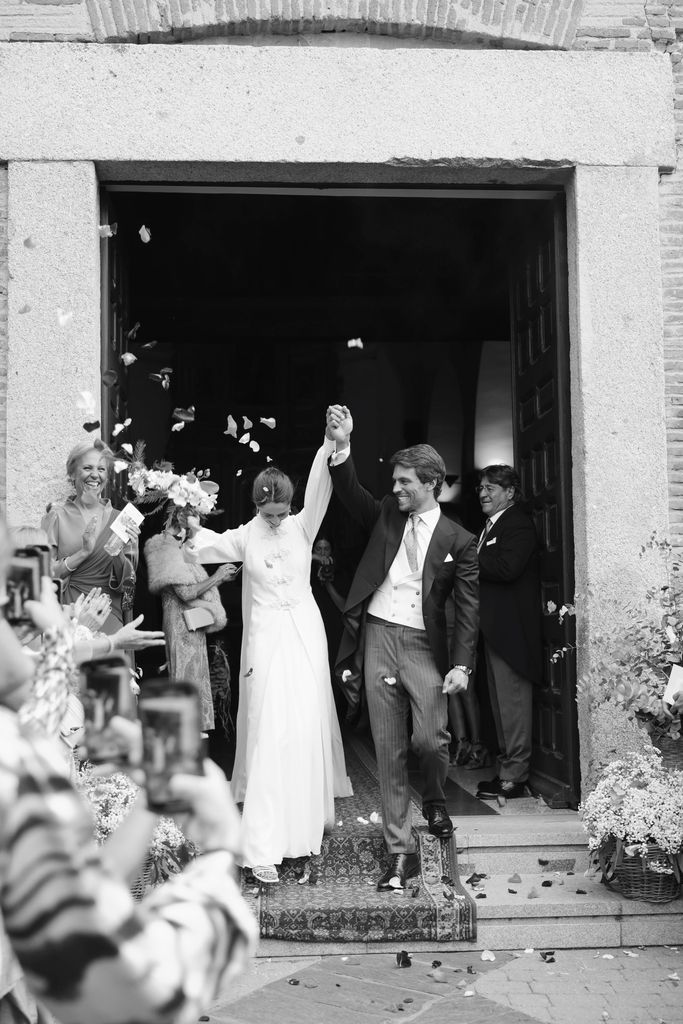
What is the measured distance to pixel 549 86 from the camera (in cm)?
645

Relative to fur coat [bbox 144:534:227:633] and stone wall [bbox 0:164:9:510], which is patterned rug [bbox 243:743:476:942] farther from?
stone wall [bbox 0:164:9:510]

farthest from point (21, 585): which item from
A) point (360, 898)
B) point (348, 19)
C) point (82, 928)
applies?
point (348, 19)

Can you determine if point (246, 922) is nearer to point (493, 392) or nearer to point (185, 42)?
point (185, 42)

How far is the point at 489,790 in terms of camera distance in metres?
7.03

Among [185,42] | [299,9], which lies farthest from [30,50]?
[299,9]

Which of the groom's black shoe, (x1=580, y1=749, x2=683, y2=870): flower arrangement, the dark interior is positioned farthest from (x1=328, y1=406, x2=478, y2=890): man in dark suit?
the dark interior

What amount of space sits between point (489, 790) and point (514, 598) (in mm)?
1277

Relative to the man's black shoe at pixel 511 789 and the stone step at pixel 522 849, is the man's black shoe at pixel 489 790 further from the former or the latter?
the stone step at pixel 522 849

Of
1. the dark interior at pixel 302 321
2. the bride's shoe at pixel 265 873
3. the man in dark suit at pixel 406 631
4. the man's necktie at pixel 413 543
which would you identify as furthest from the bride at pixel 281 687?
the dark interior at pixel 302 321

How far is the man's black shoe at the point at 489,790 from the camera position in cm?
698

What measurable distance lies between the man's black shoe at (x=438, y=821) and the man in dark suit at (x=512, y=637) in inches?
49.0

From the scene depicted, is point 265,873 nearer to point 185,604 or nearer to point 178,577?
point 185,604

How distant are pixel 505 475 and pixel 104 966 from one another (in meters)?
6.17

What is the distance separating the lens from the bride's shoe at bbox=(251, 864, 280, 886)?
18.0ft
